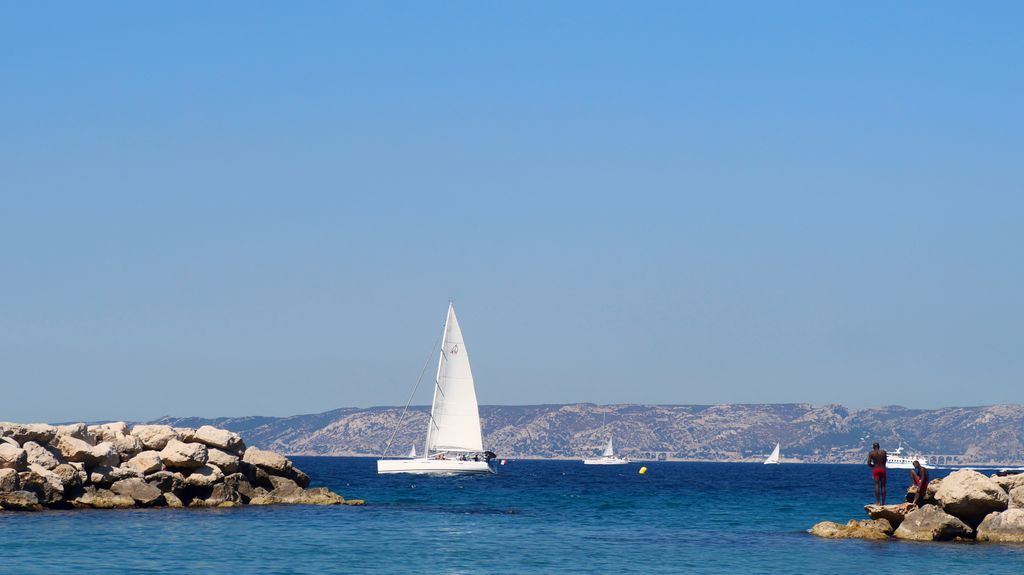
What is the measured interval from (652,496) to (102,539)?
43.8 m

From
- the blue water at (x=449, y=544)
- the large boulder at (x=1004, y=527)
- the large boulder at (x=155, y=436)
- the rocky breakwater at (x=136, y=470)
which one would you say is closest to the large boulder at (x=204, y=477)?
the rocky breakwater at (x=136, y=470)

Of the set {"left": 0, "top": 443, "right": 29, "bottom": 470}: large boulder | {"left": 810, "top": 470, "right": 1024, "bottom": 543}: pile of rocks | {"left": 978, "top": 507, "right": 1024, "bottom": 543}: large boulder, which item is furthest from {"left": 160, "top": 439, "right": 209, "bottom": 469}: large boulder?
{"left": 978, "top": 507, "right": 1024, "bottom": 543}: large boulder

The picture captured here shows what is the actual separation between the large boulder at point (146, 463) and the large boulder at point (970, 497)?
1163 inches

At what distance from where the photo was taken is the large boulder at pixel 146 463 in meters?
49.7

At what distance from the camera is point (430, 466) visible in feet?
303

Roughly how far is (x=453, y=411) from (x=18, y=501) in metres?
53.3

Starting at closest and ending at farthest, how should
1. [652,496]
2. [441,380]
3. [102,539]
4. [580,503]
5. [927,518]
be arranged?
[102,539], [927,518], [580,503], [652,496], [441,380]

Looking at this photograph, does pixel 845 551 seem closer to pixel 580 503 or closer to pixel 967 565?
pixel 967 565

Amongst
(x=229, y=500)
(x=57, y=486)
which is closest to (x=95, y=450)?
(x=57, y=486)

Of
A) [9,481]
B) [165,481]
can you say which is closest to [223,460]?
[165,481]

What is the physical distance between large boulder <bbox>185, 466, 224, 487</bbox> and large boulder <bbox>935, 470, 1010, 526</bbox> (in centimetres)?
2819

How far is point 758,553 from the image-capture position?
121 ft

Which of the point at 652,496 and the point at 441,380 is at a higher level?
the point at 441,380

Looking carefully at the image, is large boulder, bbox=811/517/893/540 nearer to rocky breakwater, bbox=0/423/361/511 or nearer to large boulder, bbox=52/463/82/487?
rocky breakwater, bbox=0/423/361/511
